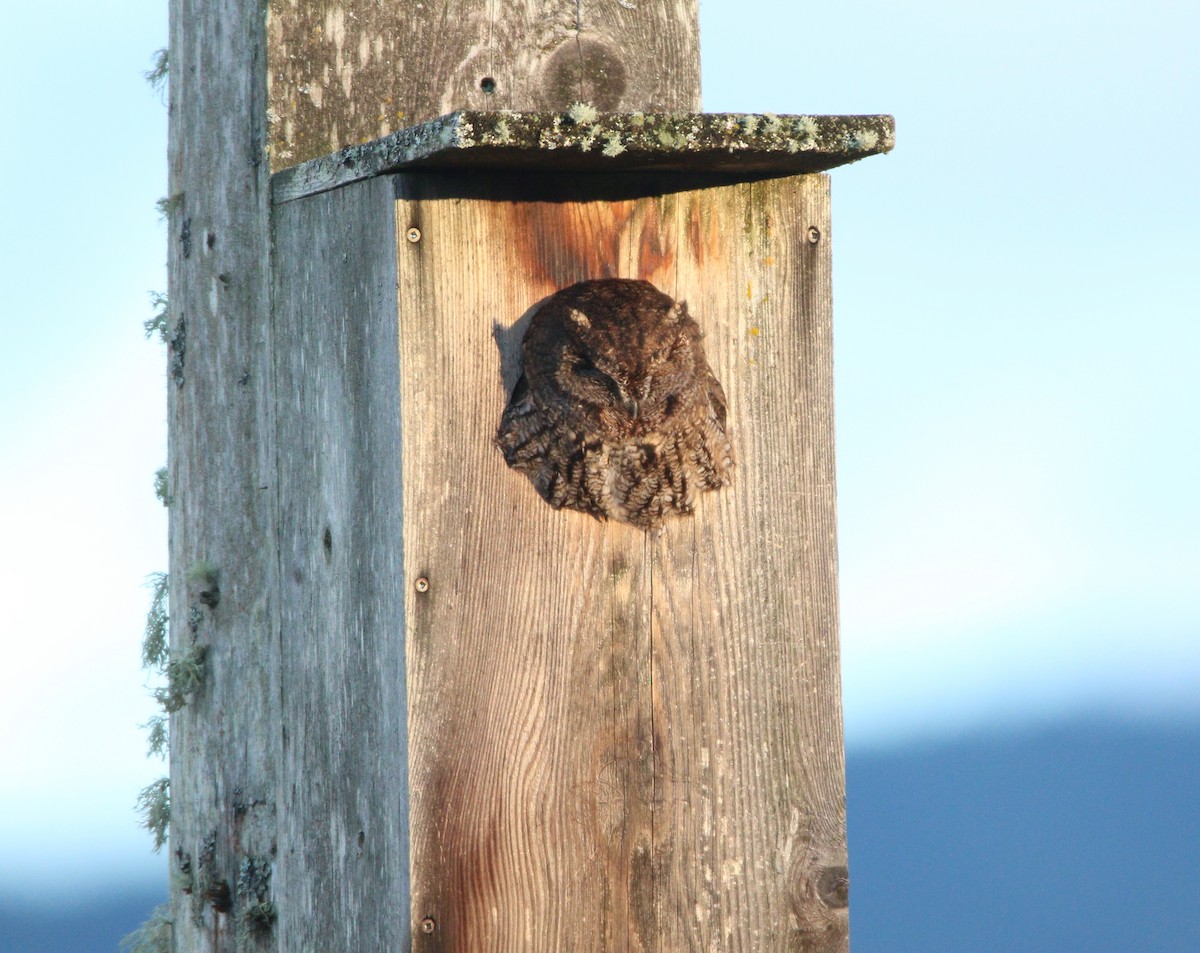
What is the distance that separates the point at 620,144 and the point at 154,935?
2.71 metres

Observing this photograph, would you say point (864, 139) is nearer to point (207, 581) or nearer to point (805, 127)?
point (805, 127)

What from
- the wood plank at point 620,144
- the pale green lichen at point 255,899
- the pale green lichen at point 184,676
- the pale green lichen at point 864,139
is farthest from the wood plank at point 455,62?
the pale green lichen at point 255,899

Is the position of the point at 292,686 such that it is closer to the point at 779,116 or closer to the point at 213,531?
the point at 213,531

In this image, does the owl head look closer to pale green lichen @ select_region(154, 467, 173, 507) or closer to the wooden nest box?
the wooden nest box

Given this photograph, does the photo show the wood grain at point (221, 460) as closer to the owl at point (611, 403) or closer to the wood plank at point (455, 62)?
the wood plank at point (455, 62)

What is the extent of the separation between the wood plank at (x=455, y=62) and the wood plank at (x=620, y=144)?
34 cm

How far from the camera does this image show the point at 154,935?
4.04 metres

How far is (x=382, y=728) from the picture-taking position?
8.63ft

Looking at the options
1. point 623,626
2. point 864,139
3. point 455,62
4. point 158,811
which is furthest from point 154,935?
point 864,139

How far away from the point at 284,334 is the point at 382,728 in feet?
2.76

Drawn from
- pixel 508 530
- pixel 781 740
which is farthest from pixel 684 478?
pixel 781 740

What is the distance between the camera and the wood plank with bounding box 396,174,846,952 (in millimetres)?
2559

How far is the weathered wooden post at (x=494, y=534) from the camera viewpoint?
255 centimetres

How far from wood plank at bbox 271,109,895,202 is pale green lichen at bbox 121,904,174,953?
2222mm
